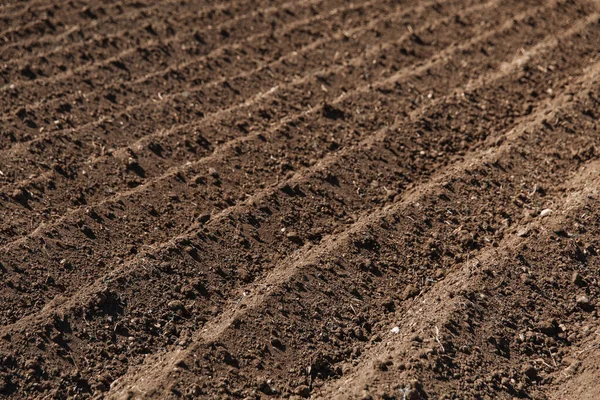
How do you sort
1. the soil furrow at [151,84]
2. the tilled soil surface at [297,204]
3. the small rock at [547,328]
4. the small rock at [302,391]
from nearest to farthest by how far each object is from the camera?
the small rock at [302,391] < the tilled soil surface at [297,204] < the small rock at [547,328] < the soil furrow at [151,84]

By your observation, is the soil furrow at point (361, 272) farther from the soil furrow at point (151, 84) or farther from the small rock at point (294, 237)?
the soil furrow at point (151, 84)

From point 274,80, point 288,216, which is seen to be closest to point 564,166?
point 288,216

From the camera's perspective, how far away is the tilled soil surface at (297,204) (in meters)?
Result: 3.34

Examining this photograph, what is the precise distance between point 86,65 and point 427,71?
2.59 m

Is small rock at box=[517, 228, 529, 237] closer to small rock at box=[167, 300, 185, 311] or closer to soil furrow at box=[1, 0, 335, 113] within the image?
small rock at box=[167, 300, 185, 311]

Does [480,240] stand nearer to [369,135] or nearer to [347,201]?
[347,201]

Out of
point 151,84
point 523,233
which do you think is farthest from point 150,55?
point 523,233

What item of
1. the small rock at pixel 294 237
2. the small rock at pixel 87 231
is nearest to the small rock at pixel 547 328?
the small rock at pixel 294 237

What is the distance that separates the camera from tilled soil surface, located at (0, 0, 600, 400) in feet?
11.0

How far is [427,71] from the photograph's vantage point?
5305mm

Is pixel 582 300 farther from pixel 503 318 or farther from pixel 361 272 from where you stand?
pixel 361 272

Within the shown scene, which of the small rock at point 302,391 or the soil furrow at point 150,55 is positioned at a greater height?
the soil furrow at point 150,55

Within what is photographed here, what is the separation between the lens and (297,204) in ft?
13.7

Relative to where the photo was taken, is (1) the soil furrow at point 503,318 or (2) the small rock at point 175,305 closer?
(1) the soil furrow at point 503,318
